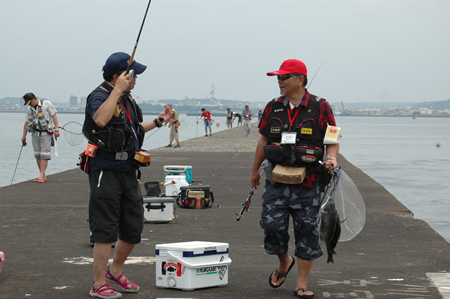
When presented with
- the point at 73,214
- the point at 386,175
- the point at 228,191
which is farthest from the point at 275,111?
the point at 386,175

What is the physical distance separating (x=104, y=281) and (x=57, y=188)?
319 inches

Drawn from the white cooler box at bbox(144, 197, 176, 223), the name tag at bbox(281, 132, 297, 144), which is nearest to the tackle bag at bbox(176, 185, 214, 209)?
the white cooler box at bbox(144, 197, 176, 223)

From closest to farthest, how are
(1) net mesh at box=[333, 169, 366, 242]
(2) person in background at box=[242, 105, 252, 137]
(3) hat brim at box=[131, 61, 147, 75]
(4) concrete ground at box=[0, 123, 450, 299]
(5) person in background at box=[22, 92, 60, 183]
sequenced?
(3) hat brim at box=[131, 61, 147, 75] → (4) concrete ground at box=[0, 123, 450, 299] → (1) net mesh at box=[333, 169, 366, 242] → (5) person in background at box=[22, 92, 60, 183] → (2) person in background at box=[242, 105, 252, 137]

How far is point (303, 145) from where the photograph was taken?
18.2 feet

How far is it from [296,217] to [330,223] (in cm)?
29

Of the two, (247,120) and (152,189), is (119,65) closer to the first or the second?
(152,189)

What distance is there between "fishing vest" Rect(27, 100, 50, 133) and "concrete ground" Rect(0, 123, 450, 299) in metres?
1.48

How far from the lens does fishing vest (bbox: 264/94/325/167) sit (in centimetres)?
552

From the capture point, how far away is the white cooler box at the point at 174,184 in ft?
39.3

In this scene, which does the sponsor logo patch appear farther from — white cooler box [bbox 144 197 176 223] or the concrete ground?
white cooler box [bbox 144 197 176 223]

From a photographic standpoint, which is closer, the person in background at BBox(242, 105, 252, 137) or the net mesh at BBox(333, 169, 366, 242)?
the net mesh at BBox(333, 169, 366, 242)

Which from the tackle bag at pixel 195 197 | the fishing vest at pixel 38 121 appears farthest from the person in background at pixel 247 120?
the tackle bag at pixel 195 197

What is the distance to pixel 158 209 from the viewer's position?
910 cm

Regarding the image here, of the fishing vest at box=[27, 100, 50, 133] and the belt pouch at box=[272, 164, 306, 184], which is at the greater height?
the belt pouch at box=[272, 164, 306, 184]
